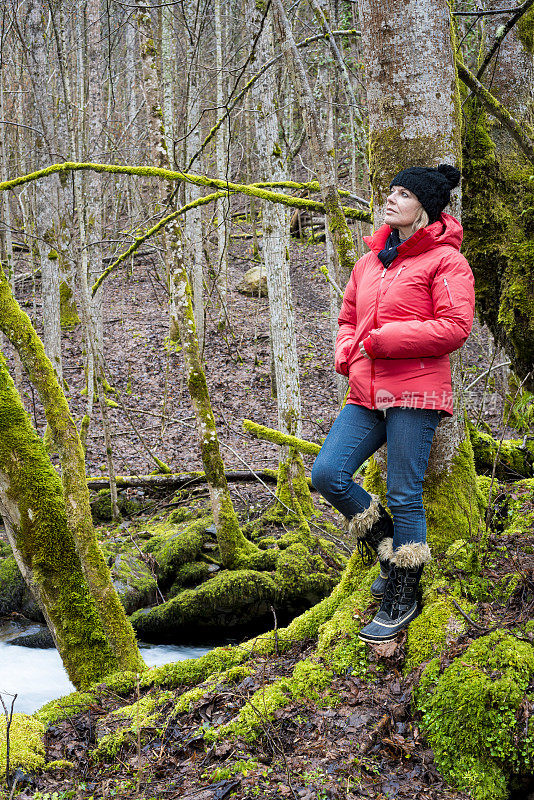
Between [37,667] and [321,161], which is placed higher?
[321,161]

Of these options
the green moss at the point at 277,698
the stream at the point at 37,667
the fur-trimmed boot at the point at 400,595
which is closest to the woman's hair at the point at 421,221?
the fur-trimmed boot at the point at 400,595

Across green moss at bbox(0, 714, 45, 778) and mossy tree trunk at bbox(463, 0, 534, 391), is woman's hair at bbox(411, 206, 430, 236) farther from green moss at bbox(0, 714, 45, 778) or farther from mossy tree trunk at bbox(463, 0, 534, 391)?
green moss at bbox(0, 714, 45, 778)

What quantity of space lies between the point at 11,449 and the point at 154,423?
8.09 meters

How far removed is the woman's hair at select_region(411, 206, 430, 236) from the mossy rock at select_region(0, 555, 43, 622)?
21.7 ft

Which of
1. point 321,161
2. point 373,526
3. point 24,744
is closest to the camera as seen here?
point 24,744

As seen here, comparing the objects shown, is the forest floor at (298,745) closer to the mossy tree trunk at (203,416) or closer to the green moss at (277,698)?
the green moss at (277,698)

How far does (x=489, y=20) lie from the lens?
5.73 meters

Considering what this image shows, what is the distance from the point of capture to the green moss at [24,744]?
2.97 metres

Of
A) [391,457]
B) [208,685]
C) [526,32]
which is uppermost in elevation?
[526,32]

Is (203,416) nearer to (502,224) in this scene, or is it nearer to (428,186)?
(502,224)

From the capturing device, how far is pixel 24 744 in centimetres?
313

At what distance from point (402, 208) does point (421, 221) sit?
5.0 inches

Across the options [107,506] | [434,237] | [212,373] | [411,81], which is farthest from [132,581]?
[212,373]

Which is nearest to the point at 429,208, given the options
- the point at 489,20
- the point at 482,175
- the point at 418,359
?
the point at 418,359
